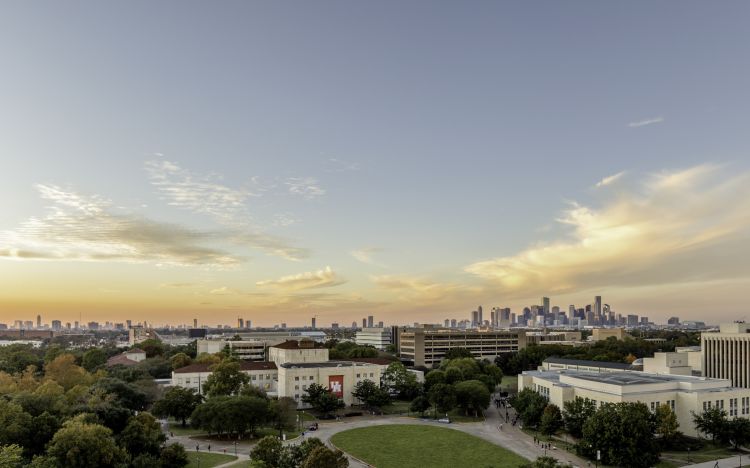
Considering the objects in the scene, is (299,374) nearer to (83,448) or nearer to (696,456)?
(83,448)

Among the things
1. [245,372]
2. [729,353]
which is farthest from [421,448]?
Result: [729,353]

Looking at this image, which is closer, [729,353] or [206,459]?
[206,459]

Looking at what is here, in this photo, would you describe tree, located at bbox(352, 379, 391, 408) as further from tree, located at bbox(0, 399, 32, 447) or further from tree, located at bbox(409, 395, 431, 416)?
tree, located at bbox(0, 399, 32, 447)

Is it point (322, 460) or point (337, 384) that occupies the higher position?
point (322, 460)

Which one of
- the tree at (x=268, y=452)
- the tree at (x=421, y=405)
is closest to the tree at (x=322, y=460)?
the tree at (x=268, y=452)

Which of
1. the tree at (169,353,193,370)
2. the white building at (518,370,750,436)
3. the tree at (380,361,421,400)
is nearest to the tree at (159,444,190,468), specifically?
the white building at (518,370,750,436)

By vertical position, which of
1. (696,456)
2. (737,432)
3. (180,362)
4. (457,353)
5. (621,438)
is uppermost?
(621,438)

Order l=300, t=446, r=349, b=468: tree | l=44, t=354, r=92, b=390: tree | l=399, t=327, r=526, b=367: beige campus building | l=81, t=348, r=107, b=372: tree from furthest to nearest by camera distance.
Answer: l=399, t=327, r=526, b=367: beige campus building, l=81, t=348, r=107, b=372: tree, l=44, t=354, r=92, b=390: tree, l=300, t=446, r=349, b=468: tree
